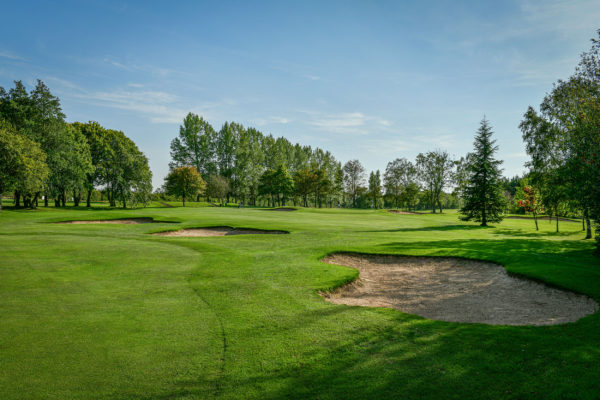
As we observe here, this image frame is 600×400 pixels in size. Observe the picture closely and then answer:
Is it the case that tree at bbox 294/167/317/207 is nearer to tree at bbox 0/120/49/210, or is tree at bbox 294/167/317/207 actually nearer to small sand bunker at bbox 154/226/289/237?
tree at bbox 0/120/49/210

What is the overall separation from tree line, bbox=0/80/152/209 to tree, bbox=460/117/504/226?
58.9 meters

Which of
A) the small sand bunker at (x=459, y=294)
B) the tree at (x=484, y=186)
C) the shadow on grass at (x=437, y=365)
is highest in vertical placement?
the tree at (x=484, y=186)

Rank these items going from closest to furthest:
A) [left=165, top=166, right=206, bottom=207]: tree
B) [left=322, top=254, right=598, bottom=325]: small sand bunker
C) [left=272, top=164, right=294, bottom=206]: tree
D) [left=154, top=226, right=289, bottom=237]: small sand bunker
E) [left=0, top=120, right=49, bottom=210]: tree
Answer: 1. [left=322, top=254, right=598, bottom=325]: small sand bunker
2. [left=154, top=226, right=289, bottom=237]: small sand bunker
3. [left=0, top=120, right=49, bottom=210]: tree
4. [left=165, top=166, right=206, bottom=207]: tree
5. [left=272, top=164, right=294, bottom=206]: tree

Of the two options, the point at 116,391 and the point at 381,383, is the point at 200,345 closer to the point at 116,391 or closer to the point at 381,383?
the point at 116,391

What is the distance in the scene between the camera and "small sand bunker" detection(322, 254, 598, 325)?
8.23 m

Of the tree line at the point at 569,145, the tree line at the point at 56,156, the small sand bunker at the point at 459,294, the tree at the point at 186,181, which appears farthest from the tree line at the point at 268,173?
the small sand bunker at the point at 459,294

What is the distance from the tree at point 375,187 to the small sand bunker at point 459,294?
83.8 meters

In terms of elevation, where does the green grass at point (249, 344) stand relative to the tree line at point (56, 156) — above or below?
below

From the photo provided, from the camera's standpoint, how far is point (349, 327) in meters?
6.64

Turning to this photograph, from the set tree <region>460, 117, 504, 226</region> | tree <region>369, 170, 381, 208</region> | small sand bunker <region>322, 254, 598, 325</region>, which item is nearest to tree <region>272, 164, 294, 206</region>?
tree <region>369, 170, 381, 208</region>

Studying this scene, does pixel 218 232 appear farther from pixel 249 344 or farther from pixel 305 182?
pixel 305 182

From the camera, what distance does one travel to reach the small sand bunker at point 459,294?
8.23 meters

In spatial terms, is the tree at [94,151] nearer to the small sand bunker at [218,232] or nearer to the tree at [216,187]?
the tree at [216,187]

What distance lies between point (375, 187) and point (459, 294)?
88951mm
